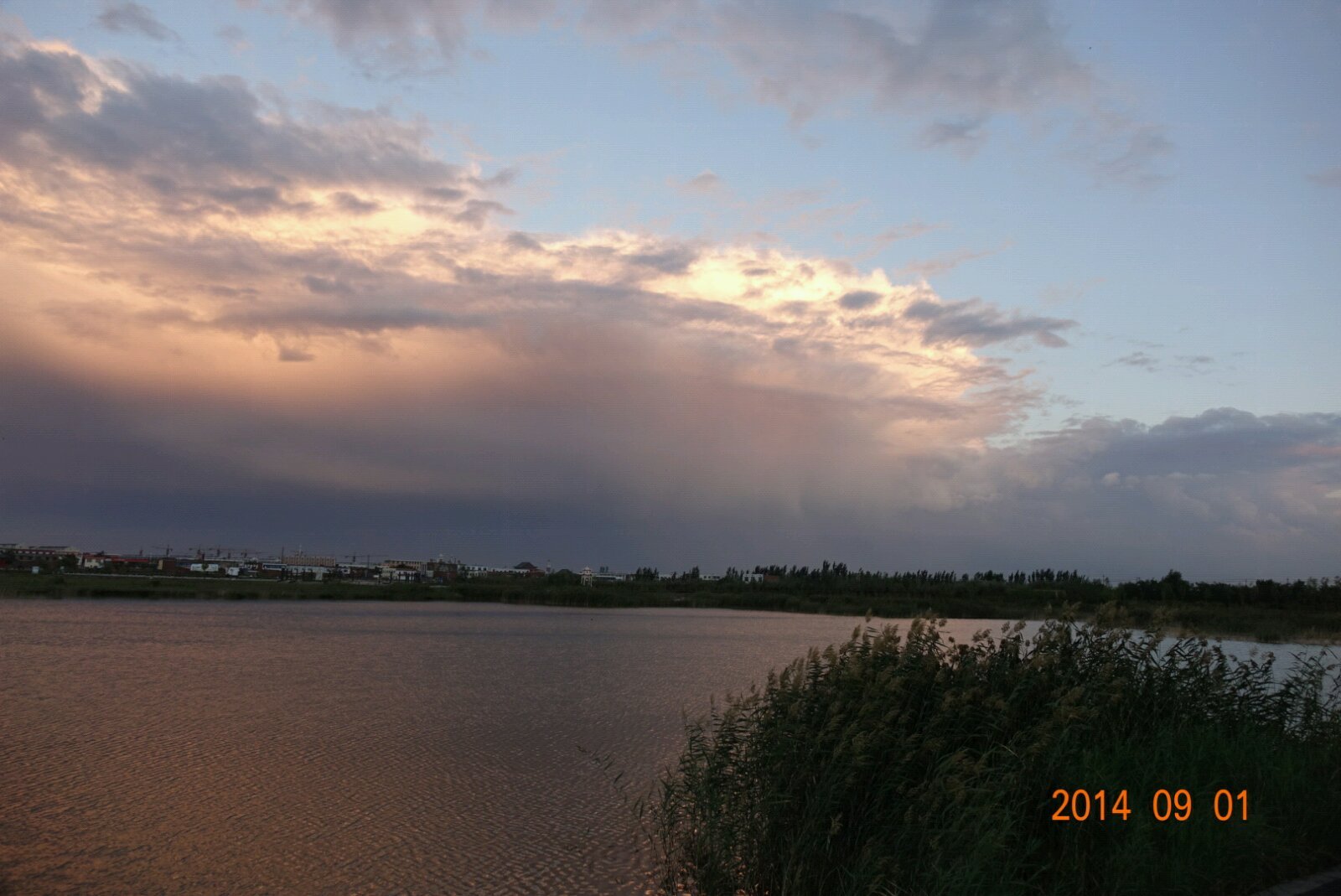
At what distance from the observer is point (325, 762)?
15523mm

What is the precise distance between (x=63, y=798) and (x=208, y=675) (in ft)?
45.7

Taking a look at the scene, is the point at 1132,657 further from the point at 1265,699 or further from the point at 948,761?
the point at 948,761

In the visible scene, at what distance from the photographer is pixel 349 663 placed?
30125 mm

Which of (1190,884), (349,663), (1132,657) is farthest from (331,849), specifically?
(349,663)

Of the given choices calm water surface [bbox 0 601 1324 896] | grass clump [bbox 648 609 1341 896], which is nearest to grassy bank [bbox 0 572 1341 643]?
calm water surface [bbox 0 601 1324 896]

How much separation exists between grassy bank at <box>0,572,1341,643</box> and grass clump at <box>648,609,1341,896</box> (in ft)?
126

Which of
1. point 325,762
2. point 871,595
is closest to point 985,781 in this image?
Answer: point 325,762

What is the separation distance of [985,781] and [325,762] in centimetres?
1153
